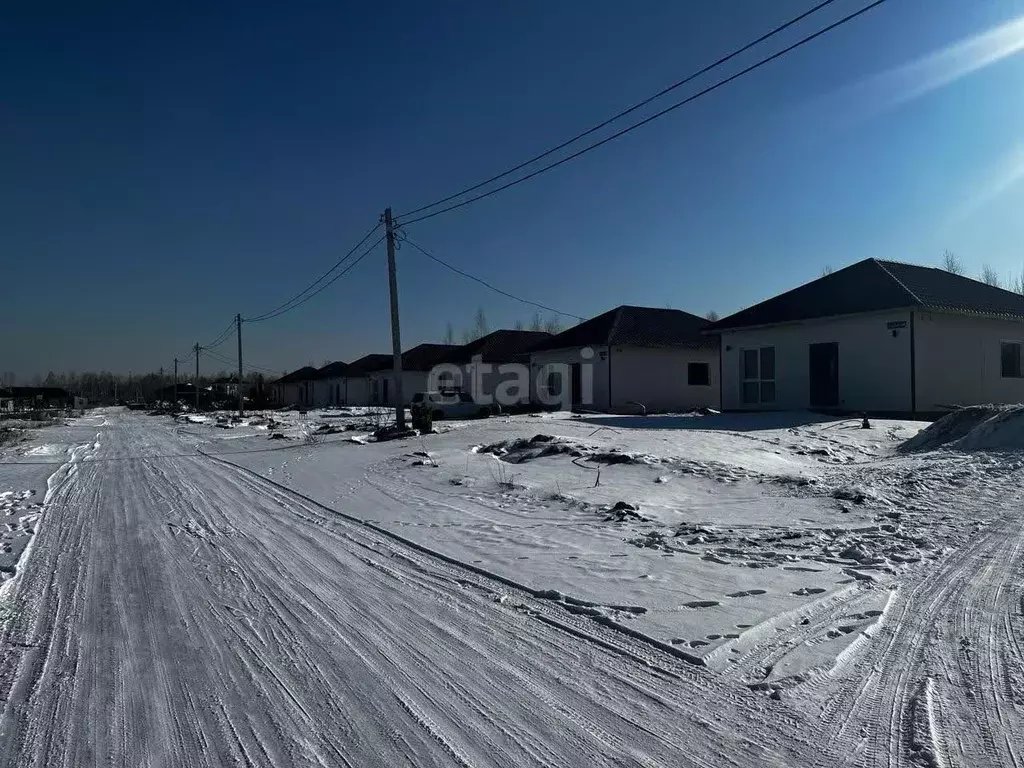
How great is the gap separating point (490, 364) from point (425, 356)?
12.2 m


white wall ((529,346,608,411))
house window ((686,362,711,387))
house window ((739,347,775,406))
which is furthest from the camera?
house window ((686,362,711,387))

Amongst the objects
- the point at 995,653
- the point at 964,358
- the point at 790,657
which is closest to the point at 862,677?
the point at 790,657

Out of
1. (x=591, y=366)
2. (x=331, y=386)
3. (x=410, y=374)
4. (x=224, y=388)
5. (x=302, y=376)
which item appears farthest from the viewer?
(x=224, y=388)

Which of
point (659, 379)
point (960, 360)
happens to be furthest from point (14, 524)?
point (659, 379)

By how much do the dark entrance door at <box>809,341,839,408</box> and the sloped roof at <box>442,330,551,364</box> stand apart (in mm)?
20344

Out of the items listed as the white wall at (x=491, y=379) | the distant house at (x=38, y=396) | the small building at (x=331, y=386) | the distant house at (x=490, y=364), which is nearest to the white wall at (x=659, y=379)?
the distant house at (x=490, y=364)

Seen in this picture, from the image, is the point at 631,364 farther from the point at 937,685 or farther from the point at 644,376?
the point at 937,685

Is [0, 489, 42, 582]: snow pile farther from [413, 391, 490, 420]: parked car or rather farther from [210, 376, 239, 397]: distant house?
[210, 376, 239, 397]: distant house

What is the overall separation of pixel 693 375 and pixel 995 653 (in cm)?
2916

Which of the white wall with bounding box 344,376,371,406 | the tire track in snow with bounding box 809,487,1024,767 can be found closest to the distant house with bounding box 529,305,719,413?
the tire track in snow with bounding box 809,487,1024,767

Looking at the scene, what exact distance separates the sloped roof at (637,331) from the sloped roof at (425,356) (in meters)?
16.6

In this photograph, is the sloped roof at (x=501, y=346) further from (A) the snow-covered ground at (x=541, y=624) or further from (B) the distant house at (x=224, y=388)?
(B) the distant house at (x=224, y=388)

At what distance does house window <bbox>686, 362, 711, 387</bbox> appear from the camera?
32562mm

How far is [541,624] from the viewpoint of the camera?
4988 mm
